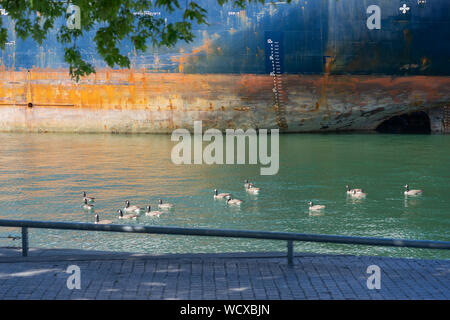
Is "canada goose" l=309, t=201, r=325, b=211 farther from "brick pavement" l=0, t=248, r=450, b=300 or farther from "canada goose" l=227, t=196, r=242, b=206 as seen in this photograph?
"brick pavement" l=0, t=248, r=450, b=300

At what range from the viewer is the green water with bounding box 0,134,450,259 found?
13766mm

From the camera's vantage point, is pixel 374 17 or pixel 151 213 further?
pixel 374 17

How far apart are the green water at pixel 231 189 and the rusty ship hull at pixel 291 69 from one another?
2.01 meters

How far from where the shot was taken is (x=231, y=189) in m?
19.3

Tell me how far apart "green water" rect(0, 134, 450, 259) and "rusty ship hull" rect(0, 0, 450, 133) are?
79.1 inches

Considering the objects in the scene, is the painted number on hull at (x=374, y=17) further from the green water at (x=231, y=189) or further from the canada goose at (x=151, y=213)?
the canada goose at (x=151, y=213)

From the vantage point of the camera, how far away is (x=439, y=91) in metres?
29.5

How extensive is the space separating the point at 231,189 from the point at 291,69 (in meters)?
11.7

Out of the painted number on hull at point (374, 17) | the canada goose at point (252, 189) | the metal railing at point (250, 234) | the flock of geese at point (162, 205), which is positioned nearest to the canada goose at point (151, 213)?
the flock of geese at point (162, 205)

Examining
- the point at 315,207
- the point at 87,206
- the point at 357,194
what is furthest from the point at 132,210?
the point at 357,194

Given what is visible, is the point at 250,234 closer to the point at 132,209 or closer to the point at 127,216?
the point at 127,216

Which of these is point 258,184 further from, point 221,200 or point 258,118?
point 258,118
